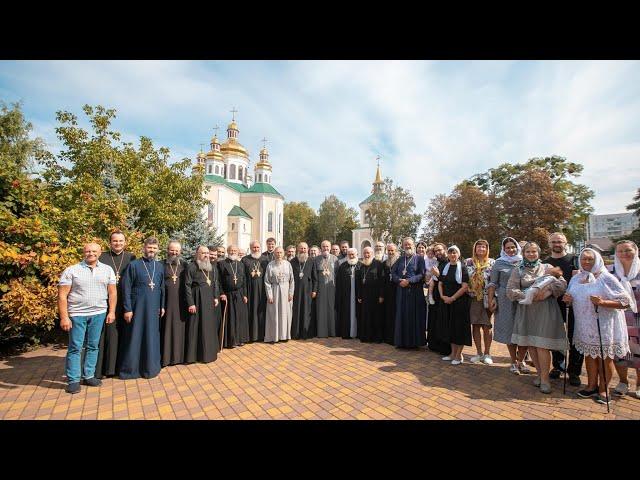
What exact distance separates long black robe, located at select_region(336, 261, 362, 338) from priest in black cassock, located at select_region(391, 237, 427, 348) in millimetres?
1177

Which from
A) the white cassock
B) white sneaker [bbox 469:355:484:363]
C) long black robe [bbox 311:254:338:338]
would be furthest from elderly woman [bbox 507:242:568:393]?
the white cassock

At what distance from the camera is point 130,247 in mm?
6801

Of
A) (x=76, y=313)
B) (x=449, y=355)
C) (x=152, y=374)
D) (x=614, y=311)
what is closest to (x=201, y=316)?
(x=152, y=374)

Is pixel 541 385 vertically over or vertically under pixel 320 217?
under

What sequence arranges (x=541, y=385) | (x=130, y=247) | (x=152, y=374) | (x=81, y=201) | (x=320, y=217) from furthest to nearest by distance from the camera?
1. (x=320, y=217)
2. (x=81, y=201)
3. (x=130, y=247)
4. (x=152, y=374)
5. (x=541, y=385)

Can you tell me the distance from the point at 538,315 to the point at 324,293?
419 cm

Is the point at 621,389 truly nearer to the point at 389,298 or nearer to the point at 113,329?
the point at 389,298

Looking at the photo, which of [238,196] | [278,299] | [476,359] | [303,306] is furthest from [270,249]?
[238,196]

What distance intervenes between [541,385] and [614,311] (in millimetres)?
1325

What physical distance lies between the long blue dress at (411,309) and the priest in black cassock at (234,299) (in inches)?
128

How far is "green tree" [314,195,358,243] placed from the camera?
5588 cm

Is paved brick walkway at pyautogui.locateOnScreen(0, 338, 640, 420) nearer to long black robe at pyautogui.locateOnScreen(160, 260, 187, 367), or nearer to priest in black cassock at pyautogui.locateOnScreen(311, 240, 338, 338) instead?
long black robe at pyautogui.locateOnScreen(160, 260, 187, 367)

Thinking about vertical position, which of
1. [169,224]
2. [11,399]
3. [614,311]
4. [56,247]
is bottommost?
[11,399]
